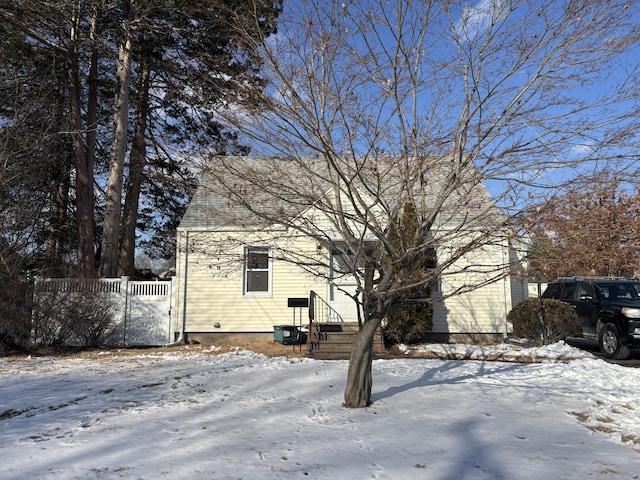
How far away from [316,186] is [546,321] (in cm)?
783

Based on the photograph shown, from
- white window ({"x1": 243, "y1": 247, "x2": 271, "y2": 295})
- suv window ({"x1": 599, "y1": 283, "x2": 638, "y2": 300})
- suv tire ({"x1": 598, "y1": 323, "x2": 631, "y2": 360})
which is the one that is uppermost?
white window ({"x1": 243, "y1": 247, "x2": 271, "y2": 295})

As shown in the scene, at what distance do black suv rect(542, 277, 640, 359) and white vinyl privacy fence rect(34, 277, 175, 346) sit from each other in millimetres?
9702

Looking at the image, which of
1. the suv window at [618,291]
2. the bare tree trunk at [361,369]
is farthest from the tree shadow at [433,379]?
the suv window at [618,291]

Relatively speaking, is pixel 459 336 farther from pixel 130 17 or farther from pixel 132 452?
pixel 130 17

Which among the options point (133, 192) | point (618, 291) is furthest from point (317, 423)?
point (133, 192)

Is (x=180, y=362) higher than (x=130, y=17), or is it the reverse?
(x=130, y=17)

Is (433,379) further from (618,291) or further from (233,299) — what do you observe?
(233,299)

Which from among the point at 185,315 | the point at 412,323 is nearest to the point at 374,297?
the point at 412,323

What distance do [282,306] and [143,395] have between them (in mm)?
7035

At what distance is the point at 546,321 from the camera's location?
37.5ft

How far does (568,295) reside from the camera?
1287cm

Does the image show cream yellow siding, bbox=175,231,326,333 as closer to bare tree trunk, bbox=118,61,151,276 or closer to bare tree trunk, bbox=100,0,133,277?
bare tree trunk, bbox=100,0,133,277

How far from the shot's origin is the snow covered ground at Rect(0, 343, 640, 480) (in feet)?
13.1

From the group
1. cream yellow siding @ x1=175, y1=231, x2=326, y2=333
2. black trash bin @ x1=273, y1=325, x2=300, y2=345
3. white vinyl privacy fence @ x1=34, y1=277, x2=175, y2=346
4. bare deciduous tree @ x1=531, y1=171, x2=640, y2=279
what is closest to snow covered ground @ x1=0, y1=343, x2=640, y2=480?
bare deciduous tree @ x1=531, y1=171, x2=640, y2=279
